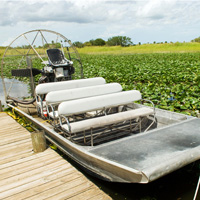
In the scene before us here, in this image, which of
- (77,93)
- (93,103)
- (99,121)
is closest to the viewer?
(99,121)

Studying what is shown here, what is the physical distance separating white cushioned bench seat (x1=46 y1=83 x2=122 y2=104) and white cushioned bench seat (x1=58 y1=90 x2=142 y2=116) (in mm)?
518

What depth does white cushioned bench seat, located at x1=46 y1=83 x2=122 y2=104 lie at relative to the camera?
4089mm

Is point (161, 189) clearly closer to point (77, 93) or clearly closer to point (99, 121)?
point (99, 121)

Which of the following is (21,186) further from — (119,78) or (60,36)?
(119,78)

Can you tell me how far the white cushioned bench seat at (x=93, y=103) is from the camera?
3590 millimetres

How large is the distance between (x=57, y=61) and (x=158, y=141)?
400cm

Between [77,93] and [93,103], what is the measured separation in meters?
0.64

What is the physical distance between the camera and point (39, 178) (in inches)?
120

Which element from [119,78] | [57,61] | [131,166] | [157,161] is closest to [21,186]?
[131,166]

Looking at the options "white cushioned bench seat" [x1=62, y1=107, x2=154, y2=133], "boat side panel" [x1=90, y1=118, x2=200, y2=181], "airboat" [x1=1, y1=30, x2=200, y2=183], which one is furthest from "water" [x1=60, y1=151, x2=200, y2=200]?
"white cushioned bench seat" [x1=62, y1=107, x2=154, y2=133]

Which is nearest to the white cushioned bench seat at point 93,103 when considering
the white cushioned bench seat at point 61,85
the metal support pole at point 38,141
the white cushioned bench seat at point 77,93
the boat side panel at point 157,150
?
the white cushioned bench seat at point 77,93

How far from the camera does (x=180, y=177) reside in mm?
3461

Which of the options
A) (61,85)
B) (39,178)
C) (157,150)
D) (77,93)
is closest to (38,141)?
(39,178)

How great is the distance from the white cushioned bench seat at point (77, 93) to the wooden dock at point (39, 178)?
3.12 ft
